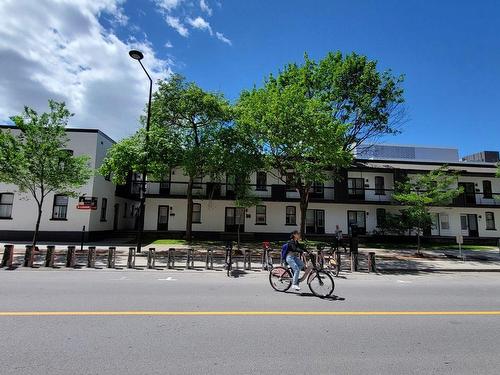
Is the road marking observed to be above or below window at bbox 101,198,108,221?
below

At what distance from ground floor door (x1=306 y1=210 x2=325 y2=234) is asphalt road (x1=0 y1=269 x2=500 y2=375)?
826 inches

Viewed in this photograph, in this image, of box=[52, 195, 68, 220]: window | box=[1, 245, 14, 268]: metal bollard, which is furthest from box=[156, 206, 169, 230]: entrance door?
box=[1, 245, 14, 268]: metal bollard

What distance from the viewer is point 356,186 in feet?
107

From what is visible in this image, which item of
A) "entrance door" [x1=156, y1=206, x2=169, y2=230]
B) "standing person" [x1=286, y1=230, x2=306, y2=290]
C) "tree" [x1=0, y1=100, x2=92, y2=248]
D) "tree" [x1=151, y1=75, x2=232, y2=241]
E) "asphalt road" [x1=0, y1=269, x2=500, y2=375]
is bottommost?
"asphalt road" [x1=0, y1=269, x2=500, y2=375]

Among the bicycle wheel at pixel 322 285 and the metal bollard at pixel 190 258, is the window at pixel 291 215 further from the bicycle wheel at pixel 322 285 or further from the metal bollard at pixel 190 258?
the bicycle wheel at pixel 322 285

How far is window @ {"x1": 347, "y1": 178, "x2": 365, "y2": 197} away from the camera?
105 feet

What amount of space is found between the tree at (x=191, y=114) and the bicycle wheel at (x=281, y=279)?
38.7 feet

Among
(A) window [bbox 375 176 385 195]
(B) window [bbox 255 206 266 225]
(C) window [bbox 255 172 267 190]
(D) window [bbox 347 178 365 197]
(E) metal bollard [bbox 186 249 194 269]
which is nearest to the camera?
(E) metal bollard [bbox 186 249 194 269]

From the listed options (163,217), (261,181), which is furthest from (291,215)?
(163,217)

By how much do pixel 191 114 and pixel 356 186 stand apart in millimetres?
17230

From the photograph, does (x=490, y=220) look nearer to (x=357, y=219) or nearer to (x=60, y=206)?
(x=357, y=219)

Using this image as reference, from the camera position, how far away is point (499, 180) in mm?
34156

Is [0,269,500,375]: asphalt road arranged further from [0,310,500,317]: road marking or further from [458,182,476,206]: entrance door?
[458,182,476,206]: entrance door

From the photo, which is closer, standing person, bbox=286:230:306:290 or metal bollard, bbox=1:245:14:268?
standing person, bbox=286:230:306:290
